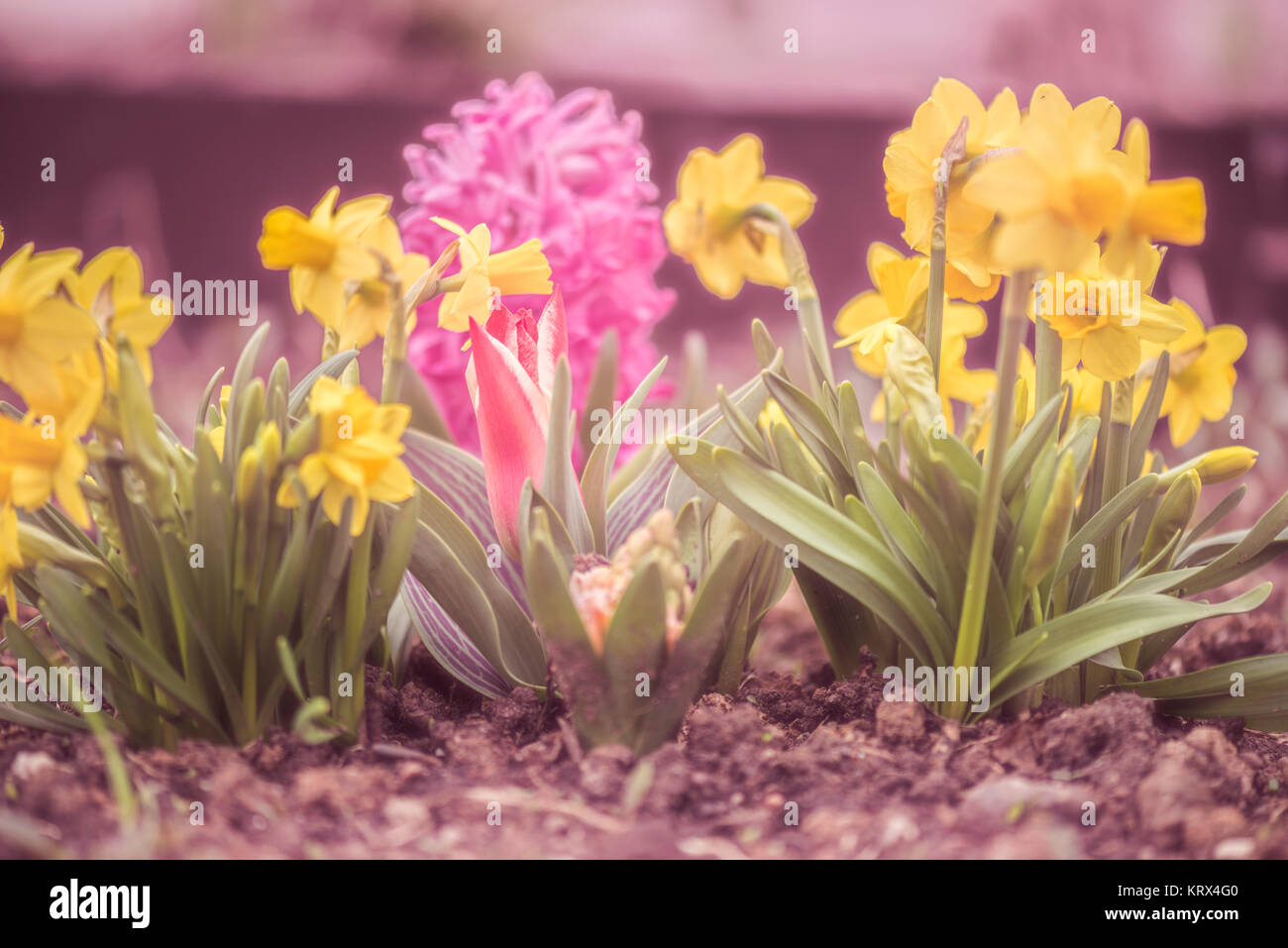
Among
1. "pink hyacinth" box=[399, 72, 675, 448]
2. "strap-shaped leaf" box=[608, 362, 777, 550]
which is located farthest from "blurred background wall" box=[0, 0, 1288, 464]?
"strap-shaped leaf" box=[608, 362, 777, 550]

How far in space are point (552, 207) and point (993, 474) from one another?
0.58m

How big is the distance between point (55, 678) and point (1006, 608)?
0.64 metres

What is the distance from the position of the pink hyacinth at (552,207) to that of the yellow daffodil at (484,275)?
300 millimetres

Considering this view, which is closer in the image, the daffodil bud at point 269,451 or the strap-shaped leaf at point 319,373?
the daffodil bud at point 269,451

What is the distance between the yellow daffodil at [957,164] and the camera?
0.69 m

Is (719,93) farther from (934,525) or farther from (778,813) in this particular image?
(778,813)

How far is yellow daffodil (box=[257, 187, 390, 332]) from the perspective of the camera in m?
0.61

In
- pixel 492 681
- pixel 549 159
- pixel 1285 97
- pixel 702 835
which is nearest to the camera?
pixel 702 835

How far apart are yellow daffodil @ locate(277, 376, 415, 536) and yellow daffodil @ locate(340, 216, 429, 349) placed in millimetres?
71

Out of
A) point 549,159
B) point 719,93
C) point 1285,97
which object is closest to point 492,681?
point 549,159

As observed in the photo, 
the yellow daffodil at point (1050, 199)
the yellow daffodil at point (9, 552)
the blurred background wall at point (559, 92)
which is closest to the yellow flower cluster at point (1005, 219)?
the yellow daffodil at point (1050, 199)

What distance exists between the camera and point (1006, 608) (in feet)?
2.34

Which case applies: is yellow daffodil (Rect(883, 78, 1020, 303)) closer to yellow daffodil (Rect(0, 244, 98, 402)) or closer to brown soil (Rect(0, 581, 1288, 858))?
brown soil (Rect(0, 581, 1288, 858))

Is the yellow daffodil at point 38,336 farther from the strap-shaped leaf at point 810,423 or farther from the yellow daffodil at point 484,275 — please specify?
the strap-shaped leaf at point 810,423
